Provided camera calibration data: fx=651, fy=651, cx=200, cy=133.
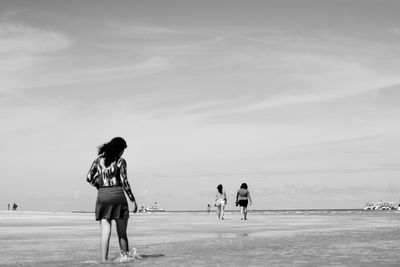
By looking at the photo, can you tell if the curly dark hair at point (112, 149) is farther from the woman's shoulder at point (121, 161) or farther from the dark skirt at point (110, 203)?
the dark skirt at point (110, 203)

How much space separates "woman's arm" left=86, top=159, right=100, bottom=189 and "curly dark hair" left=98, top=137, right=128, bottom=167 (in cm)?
22

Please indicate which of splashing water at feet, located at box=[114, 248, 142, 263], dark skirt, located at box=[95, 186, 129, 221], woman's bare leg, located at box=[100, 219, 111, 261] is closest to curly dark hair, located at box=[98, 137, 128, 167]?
dark skirt, located at box=[95, 186, 129, 221]

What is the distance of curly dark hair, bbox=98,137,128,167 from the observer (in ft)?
34.7

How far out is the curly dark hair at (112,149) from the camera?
416 inches

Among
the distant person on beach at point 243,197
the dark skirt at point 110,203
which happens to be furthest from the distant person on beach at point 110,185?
the distant person on beach at point 243,197

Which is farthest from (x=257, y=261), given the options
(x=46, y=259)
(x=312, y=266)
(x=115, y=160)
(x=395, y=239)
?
(x=395, y=239)

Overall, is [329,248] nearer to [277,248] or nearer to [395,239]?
A: [277,248]

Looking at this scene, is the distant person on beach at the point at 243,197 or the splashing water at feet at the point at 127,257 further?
the distant person on beach at the point at 243,197

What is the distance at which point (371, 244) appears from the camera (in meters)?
14.2

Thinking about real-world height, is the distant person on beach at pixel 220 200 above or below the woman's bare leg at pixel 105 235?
above

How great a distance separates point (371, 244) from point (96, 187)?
6650 millimetres

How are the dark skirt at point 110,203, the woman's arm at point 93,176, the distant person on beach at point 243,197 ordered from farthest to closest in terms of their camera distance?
the distant person on beach at point 243,197 < the woman's arm at point 93,176 < the dark skirt at point 110,203

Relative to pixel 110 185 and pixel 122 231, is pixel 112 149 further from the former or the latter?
pixel 122 231

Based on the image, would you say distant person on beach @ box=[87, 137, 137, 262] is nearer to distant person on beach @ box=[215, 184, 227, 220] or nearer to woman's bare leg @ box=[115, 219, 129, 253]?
woman's bare leg @ box=[115, 219, 129, 253]
